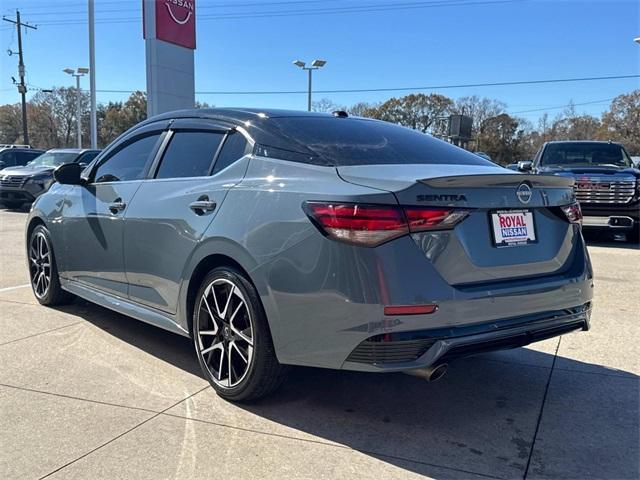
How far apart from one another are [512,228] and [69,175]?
3.61m

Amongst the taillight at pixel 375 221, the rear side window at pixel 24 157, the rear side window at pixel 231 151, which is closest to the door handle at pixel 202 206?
the rear side window at pixel 231 151

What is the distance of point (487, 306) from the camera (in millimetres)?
2902

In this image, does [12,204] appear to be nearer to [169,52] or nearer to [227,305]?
[169,52]

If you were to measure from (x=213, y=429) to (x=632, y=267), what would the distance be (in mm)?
6926

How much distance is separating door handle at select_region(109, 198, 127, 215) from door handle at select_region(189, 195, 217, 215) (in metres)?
0.92

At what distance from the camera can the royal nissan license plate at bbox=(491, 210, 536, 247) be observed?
3.01 m

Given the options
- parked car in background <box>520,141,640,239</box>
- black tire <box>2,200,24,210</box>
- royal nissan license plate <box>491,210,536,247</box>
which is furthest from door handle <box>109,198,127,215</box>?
black tire <box>2,200,24,210</box>

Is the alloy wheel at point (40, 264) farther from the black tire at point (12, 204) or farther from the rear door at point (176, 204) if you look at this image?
the black tire at point (12, 204)

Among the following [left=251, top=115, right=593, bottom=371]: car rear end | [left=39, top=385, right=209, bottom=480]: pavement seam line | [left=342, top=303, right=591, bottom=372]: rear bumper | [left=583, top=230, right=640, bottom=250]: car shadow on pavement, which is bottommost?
[left=39, top=385, right=209, bottom=480]: pavement seam line

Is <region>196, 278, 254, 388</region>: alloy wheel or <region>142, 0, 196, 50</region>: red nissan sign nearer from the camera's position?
<region>196, 278, 254, 388</region>: alloy wheel

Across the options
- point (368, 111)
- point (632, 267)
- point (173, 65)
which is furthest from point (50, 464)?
point (368, 111)

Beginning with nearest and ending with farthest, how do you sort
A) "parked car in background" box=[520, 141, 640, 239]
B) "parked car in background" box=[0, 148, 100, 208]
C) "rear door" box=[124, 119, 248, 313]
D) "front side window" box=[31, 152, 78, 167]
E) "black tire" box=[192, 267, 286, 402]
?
"black tire" box=[192, 267, 286, 402] → "rear door" box=[124, 119, 248, 313] → "parked car in background" box=[520, 141, 640, 239] → "parked car in background" box=[0, 148, 100, 208] → "front side window" box=[31, 152, 78, 167]

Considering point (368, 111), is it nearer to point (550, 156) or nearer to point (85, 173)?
point (550, 156)

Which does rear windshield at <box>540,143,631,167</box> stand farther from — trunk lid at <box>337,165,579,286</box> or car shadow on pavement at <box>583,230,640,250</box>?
trunk lid at <box>337,165,579,286</box>
